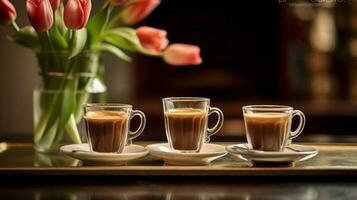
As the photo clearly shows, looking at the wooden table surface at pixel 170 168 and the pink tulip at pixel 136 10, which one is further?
the pink tulip at pixel 136 10

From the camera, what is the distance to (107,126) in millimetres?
1223

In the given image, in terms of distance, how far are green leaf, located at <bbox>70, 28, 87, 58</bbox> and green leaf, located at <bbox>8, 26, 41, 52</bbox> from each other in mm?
91

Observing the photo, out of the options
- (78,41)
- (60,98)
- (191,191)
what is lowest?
(191,191)

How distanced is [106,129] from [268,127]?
324 millimetres

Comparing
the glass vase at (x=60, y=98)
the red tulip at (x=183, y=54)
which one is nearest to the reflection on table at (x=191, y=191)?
the glass vase at (x=60, y=98)

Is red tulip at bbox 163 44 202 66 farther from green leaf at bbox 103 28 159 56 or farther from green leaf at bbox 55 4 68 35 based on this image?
green leaf at bbox 55 4 68 35

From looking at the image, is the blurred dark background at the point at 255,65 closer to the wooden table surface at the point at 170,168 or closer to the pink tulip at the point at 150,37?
the pink tulip at the point at 150,37

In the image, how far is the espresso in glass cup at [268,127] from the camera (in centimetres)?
121

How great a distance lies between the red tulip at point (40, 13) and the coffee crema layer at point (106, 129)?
0.21 meters

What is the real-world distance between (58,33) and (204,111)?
380mm

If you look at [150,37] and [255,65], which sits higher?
[150,37]

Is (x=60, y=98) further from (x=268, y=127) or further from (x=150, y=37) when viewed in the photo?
(x=268, y=127)

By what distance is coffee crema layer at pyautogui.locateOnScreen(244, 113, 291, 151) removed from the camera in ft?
3.97

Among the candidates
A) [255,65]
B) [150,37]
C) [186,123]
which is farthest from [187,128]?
[255,65]
